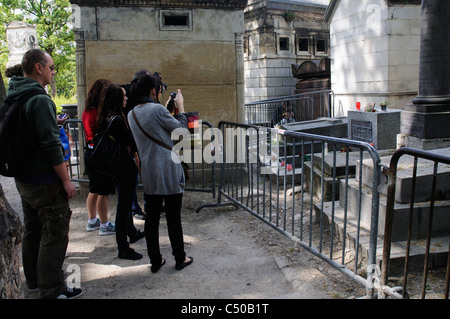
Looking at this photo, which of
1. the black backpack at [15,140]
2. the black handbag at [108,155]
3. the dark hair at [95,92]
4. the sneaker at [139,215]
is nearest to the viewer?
the black backpack at [15,140]

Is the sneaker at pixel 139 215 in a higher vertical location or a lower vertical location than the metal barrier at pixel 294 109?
lower

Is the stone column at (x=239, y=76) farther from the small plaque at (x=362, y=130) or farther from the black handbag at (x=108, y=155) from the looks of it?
the black handbag at (x=108, y=155)

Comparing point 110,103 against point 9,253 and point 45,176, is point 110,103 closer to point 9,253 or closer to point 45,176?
point 45,176

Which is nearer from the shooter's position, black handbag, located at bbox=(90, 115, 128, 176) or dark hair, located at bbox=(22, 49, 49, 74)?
dark hair, located at bbox=(22, 49, 49, 74)

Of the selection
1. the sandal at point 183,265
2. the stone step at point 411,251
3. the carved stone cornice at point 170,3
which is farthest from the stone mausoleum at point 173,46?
the stone step at point 411,251

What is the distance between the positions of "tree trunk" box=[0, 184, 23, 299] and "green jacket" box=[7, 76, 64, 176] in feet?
1.24

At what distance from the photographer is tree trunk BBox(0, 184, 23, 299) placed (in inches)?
90.9

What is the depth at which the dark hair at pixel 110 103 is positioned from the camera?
4.02 metres

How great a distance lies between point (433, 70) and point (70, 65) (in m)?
27.5

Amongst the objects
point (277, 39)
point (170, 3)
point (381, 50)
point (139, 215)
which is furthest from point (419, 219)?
point (277, 39)

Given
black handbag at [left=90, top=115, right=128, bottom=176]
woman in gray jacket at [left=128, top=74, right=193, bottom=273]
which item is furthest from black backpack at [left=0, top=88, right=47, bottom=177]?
black handbag at [left=90, top=115, right=128, bottom=176]

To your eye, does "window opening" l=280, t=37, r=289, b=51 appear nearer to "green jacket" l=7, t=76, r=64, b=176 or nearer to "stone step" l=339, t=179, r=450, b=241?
"stone step" l=339, t=179, r=450, b=241

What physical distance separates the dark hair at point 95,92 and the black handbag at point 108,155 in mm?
506
